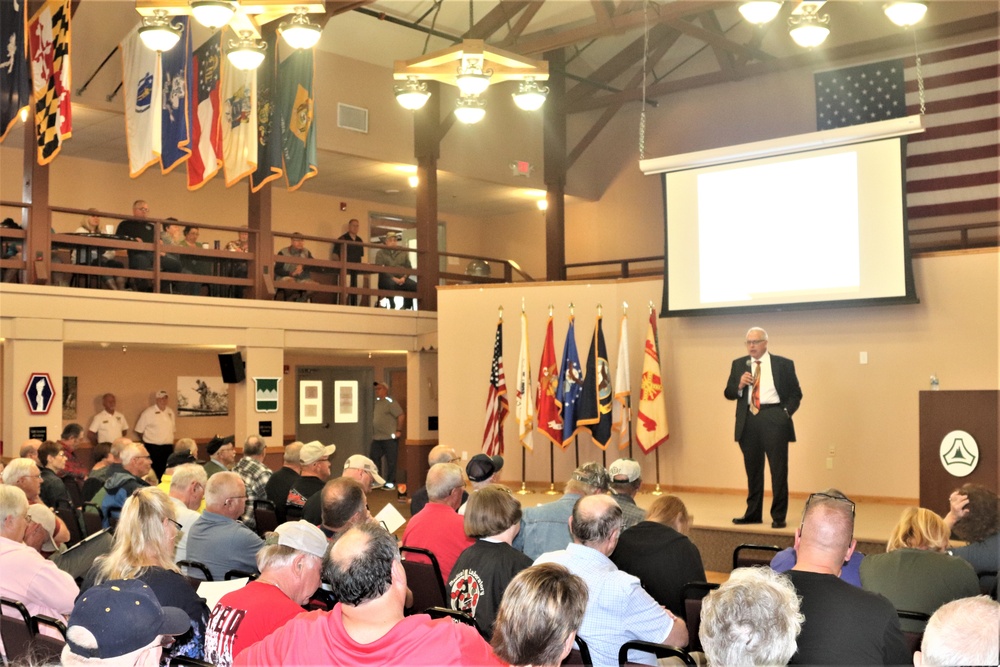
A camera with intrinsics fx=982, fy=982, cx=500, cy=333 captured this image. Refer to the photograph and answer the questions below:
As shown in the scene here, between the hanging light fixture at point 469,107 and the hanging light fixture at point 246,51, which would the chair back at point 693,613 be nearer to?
the hanging light fixture at point 469,107

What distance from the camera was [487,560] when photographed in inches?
150

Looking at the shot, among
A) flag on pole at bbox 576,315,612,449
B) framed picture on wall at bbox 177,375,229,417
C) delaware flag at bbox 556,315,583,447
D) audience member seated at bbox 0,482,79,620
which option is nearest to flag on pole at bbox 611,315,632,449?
flag on pole at bbox 576,315,612,449

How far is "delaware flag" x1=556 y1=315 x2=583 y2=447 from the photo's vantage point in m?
10.6

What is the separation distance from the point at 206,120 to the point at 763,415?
20.7ft

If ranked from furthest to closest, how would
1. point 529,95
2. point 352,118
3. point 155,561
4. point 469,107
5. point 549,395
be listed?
point 352,118 < point 549,395 < point 529,95 < point 469,107 < point 155,561

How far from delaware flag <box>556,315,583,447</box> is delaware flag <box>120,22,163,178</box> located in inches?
185

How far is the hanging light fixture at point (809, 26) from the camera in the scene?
22.6 ft

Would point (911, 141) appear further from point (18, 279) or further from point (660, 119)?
point (18, 279)

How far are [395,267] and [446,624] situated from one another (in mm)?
11550

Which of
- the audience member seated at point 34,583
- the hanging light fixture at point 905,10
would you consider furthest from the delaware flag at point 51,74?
the hanging light fixture at point 905,10

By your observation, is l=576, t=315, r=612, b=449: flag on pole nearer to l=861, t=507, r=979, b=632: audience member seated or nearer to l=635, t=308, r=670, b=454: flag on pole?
l=635, t=308, r=670, b=454: flag on pole

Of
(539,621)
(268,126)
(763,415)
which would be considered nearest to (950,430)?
(763,415)

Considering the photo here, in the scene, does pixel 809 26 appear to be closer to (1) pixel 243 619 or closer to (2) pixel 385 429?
(1) pixel 243 619

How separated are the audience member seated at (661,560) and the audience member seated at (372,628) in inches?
68.9
